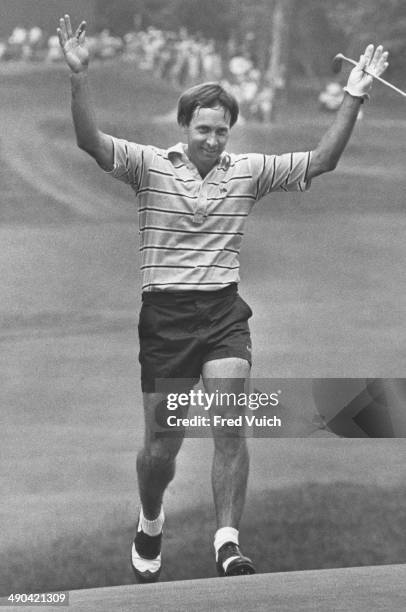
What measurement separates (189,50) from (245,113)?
303 millimetres

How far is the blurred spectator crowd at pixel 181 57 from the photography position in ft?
16.8

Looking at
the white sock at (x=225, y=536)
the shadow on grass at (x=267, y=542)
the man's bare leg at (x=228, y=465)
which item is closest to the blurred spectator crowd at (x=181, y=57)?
the shadow on grass at (x=267, y=542)

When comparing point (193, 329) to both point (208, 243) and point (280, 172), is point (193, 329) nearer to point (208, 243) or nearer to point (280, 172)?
point (208, 243)

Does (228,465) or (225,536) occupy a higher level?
(228,465)

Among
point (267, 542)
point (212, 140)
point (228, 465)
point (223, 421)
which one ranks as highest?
point (212, 140)

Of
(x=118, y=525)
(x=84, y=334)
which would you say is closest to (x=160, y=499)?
(x=118, y=525)

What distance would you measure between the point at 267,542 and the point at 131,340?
83 centimetres

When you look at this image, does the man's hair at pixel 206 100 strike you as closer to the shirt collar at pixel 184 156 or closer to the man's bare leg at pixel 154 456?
the shirt collar at pixel 184 156

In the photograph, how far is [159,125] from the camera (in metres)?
5.25

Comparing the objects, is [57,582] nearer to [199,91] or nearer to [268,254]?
[268,254]

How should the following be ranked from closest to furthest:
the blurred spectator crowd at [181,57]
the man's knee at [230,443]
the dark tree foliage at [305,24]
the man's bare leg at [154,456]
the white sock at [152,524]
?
1. the man's knee at [230,443]
2. the man's bare leg at [154,456]
3. the white sock at [152,524]
4. the blurred spectator crowd at [181,57]
5. the dark tree foliage at [305,24]

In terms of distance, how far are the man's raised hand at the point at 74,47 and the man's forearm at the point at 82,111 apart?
0.02m

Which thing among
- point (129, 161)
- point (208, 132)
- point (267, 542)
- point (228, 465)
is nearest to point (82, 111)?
point (129, 161)

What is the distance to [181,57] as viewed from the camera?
5.24 metres
